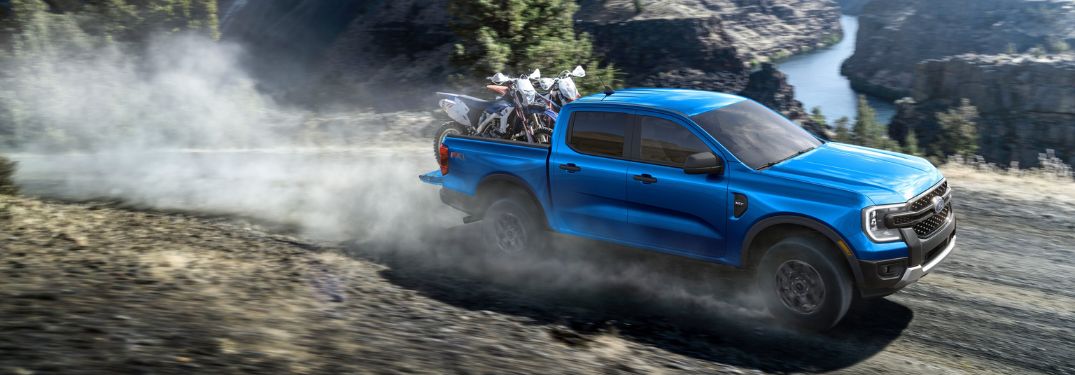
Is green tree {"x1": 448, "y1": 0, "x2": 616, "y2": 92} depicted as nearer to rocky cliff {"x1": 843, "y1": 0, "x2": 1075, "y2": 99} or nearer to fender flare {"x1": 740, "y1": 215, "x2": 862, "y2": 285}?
fender flare {"x1": 740, "y1": 215, "x2": 862, "y2": 285}

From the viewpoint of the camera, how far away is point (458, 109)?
1119 centimetres

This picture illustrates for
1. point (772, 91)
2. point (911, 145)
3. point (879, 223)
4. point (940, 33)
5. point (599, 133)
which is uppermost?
point (599, 133)

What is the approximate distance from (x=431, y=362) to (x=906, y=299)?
4.19 metres

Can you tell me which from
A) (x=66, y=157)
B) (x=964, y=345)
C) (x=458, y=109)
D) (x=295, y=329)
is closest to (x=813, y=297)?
(x=964, y=345)

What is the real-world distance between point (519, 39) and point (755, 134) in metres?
13.8

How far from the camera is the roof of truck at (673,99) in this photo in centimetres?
684

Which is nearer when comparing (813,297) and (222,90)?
(813,297)

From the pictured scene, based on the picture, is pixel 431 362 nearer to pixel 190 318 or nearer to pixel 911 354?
pixel 190 318

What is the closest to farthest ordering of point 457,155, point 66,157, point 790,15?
1. point 457,155
2. point 66,157
3. point 790,15

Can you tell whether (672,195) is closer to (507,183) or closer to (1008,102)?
(507,183)

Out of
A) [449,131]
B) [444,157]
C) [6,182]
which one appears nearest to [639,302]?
[444,157]

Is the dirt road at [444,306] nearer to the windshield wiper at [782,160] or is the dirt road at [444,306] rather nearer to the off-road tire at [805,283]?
the off-road tire at [805,283]

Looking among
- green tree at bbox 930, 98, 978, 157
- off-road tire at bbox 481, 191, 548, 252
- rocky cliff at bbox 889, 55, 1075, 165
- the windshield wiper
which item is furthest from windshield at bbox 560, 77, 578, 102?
rocky cliff at bbox 889, 55, 1075, 165

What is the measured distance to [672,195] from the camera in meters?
6.50
